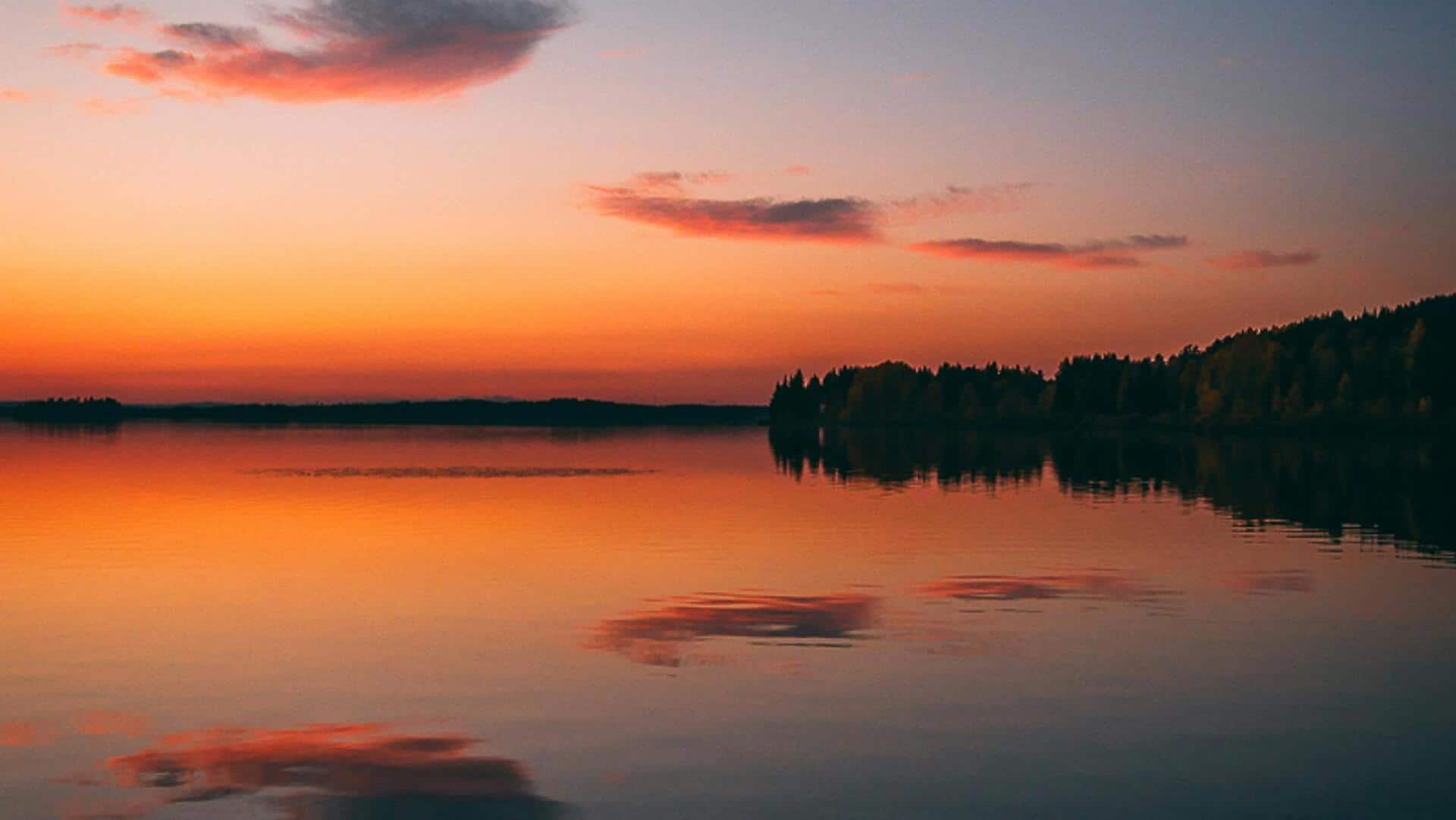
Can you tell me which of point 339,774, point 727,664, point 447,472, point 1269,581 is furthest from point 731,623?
point 447,472

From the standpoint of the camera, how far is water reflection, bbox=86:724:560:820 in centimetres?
1584

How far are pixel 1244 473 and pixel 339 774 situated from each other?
8550cm

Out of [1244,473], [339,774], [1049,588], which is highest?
[1244,473]

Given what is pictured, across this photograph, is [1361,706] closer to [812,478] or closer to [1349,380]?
[812,478]

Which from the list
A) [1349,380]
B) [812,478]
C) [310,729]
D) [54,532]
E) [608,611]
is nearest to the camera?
[310,729]

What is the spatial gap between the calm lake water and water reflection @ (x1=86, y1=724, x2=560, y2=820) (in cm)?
7

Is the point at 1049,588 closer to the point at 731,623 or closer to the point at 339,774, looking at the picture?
the point at 731,623

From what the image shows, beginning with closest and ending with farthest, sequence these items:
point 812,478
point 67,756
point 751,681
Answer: point 67,756
point 751,681
point 812,478

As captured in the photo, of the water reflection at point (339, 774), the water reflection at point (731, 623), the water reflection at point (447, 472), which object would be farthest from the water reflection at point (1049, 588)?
the water reflection at point (447, 472)

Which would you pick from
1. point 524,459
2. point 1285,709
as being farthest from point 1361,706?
point 524,459

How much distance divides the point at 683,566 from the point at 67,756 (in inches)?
897

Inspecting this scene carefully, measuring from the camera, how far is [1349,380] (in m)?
195

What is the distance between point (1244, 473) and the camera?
91938mm

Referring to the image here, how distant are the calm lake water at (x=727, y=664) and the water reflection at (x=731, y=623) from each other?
0.48ft
